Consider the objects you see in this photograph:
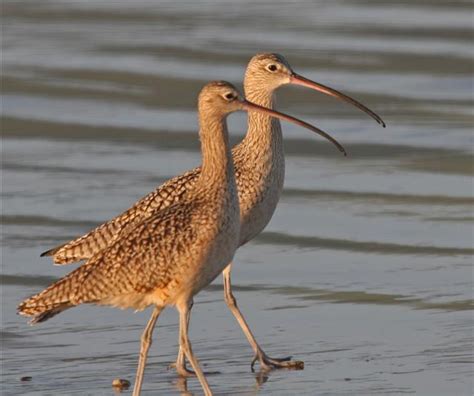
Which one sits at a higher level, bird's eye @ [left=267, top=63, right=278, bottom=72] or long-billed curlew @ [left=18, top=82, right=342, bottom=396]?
bird's eye @ [left=267, top=63, right=278, bottom=72]

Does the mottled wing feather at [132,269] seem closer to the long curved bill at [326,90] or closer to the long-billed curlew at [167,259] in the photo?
the long-billed curlew at [167,259]

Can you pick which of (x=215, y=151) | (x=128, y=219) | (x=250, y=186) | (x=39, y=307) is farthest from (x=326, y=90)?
(x=39, y=307)

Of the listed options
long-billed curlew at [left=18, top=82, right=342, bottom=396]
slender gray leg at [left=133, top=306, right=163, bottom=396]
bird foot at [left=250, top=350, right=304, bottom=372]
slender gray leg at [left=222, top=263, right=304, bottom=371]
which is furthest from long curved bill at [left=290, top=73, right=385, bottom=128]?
slender gray leg at [left=133, top=306, right=163, bottom=396]

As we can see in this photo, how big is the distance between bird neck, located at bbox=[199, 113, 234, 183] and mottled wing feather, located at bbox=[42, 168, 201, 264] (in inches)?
30.8

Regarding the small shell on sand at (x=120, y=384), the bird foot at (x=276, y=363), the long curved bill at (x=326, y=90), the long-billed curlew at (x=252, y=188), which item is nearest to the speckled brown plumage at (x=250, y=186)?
the long-billed curlew at (x=252, y=188)

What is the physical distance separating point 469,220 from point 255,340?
11.2 feet

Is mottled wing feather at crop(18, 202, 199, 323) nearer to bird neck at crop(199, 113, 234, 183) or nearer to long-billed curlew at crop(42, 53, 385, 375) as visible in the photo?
bird neck at crop(199, 113, 234, 183)

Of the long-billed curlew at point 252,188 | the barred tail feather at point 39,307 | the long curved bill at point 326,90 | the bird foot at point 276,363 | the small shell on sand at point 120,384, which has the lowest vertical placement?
the small shell on sand at point 120,384

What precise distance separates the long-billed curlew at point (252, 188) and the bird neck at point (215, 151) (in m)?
0.62

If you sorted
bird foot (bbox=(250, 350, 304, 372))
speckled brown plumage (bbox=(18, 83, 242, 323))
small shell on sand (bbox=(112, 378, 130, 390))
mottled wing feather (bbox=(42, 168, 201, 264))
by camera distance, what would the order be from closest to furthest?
speckled brown plumage (bbox=(18, 83, 242, 323)) < small shell on sand (bbox=(112, 378, 130, 390)) < bird foot (bbox=(250, 350, 304, 372)) < mottled wing feather (bbox=(42, 168, 201, 264))

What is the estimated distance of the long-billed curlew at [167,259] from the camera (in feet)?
28.3

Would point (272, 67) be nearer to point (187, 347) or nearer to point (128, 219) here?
point (128, 219)

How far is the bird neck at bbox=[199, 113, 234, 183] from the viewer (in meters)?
8.88

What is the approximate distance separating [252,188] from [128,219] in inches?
32.1
